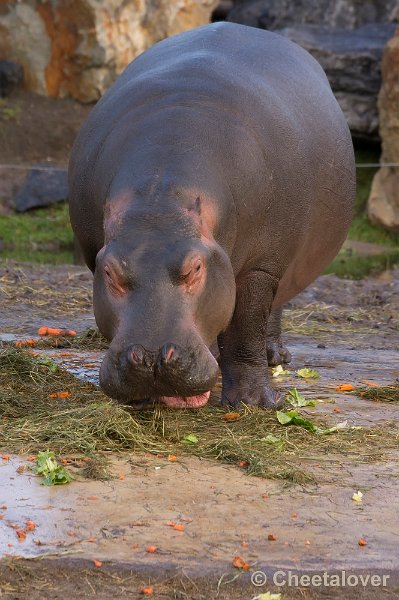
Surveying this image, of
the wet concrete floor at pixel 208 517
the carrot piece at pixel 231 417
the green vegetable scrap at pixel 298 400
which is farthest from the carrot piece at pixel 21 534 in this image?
the green vegetable scrap at pixel 298 400

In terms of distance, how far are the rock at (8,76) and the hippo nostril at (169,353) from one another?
37.6 feet

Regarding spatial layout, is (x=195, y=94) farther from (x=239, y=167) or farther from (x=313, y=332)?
(x=313, y=332)

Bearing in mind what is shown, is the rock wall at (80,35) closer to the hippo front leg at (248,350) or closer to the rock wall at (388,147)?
the rock wall at (388,147)

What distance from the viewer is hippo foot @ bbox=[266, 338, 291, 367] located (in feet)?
20.7

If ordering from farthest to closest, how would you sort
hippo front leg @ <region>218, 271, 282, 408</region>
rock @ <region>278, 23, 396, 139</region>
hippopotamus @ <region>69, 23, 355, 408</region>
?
rock @ <region>278, 23, 396, 139</region>, hippo front leg @ <region>218, 271, 282, 408</region>, hippopotamus @ <region>69, 23, 355, 408</region>

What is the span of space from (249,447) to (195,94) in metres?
1.46

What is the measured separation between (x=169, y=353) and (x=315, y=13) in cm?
1270

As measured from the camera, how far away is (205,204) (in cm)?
443

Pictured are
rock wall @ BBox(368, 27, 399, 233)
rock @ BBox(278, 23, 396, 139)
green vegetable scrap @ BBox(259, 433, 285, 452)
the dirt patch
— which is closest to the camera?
green vegetable scrap @ BBox(259, 433, 285, 452)

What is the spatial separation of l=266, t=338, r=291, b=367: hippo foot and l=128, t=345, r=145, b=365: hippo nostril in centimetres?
235

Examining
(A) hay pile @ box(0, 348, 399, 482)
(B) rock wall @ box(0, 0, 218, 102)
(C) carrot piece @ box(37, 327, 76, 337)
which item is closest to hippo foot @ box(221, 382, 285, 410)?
(A) hay pile @ box(0, 348, 399, 482)

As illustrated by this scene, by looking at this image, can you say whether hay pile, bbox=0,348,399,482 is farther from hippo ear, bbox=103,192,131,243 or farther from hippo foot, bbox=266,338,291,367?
hippo foot, bbox=266,338,291,367

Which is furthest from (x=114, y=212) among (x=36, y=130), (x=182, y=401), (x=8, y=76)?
(x=8, y=76)

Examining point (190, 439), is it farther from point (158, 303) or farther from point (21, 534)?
point (21, 534)
